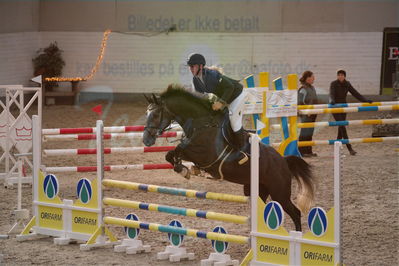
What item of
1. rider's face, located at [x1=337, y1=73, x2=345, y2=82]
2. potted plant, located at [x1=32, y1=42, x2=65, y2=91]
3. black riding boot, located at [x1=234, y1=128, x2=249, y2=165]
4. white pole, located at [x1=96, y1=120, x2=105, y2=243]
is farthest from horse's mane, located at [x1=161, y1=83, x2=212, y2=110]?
potted plant, located at [x1=32, y1=42, x2=65, y2=91]

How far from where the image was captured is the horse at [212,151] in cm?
792

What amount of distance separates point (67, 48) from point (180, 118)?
620 inches

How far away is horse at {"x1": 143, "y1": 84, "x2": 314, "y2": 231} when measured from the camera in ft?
26.0

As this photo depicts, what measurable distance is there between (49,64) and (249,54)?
5427 mm

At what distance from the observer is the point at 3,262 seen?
750cm

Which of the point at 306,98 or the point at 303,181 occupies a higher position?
the point at 306,98

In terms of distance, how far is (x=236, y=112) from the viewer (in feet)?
27.2

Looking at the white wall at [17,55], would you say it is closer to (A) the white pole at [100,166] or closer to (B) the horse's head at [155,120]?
(A) the white pole at [100,166]

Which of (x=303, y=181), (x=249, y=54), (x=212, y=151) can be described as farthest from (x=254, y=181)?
Result: (x=249, y=54)

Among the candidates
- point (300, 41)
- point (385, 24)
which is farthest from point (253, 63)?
point (385, 24)

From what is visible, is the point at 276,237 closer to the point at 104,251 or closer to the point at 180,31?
the point at 104,251

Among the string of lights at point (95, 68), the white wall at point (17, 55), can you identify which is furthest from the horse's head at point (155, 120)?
the string of lights at point (95, 68)

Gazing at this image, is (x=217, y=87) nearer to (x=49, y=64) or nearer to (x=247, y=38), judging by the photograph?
(x=247, y=38)

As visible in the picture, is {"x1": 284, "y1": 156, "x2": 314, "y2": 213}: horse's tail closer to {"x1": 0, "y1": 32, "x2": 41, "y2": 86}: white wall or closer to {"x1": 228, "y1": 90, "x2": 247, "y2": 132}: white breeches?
{"x1": 228, "y1": 90, "x2": 247, "y2": 132}: white breeches
